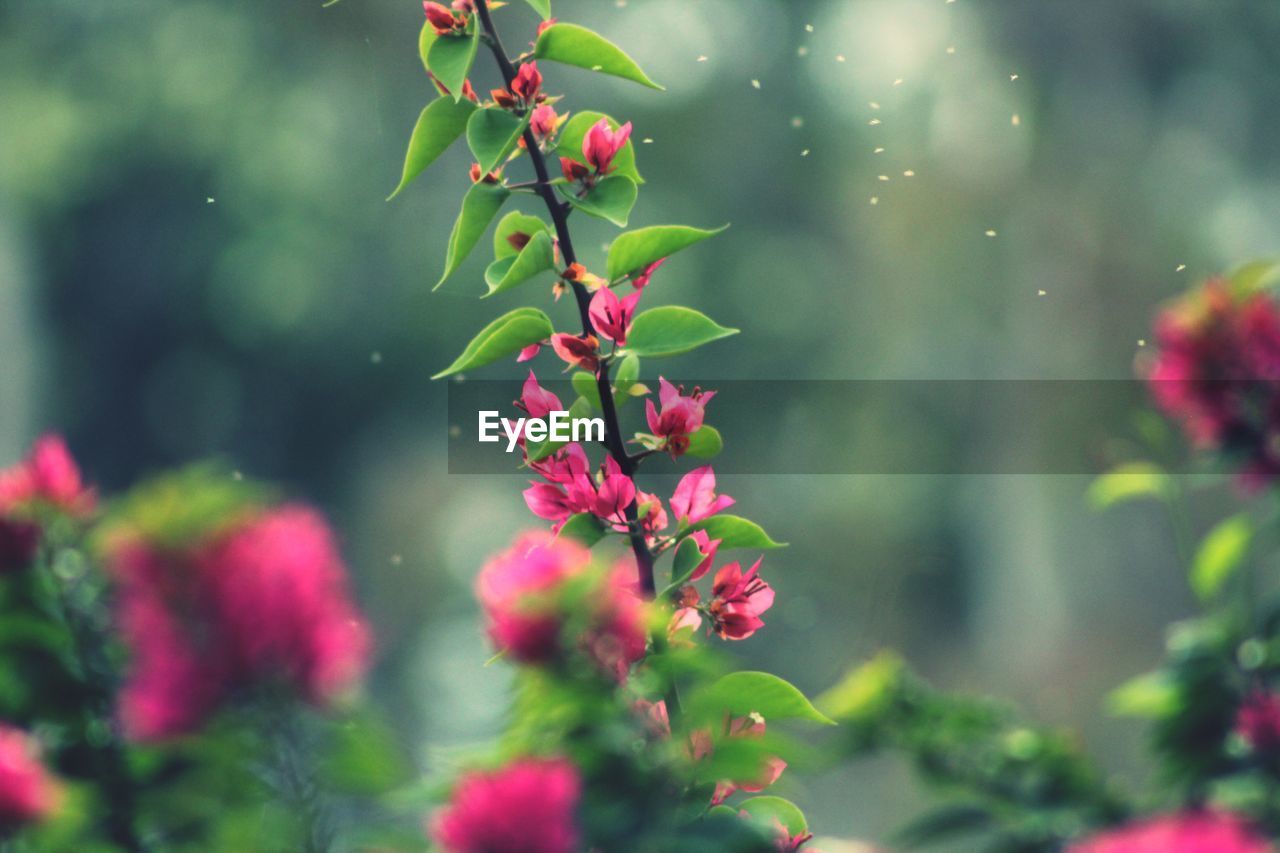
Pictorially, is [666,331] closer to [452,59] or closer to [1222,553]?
[452,59]

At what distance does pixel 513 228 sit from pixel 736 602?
0.19 m

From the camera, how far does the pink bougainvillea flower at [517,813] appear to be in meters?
0.36

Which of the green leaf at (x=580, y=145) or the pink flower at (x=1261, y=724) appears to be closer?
the green leaf at (x=580, y=145)

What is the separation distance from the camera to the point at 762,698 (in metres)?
0.45

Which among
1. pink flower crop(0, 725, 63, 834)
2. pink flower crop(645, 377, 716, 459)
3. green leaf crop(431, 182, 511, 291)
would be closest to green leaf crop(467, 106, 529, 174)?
green leaf crop(431, 182, 511, 291)

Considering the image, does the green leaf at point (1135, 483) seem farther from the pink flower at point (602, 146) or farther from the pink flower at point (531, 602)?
the pink flower at point (531, 602)

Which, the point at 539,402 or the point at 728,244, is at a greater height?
the point at 728,244

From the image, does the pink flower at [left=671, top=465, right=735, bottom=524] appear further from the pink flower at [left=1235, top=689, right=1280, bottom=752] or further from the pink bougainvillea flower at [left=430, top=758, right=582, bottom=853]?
the pink flower at [left=1235, top=689, right=1280, bottom=752]

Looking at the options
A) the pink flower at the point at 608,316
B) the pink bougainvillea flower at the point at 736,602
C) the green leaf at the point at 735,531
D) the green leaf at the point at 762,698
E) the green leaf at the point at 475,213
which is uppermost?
the green leaf at the point at 475,213

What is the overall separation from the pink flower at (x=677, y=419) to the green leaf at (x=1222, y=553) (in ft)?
1.80

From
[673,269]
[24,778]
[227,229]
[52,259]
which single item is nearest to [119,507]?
[24,778]

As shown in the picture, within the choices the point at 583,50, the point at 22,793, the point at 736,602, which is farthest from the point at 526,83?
the point at 22,793

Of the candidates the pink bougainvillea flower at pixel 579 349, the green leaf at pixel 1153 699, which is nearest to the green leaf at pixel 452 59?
the pink bougainvillea flower at pixel 579 349

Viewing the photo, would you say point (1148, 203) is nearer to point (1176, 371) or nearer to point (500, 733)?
point (1176, 371)
